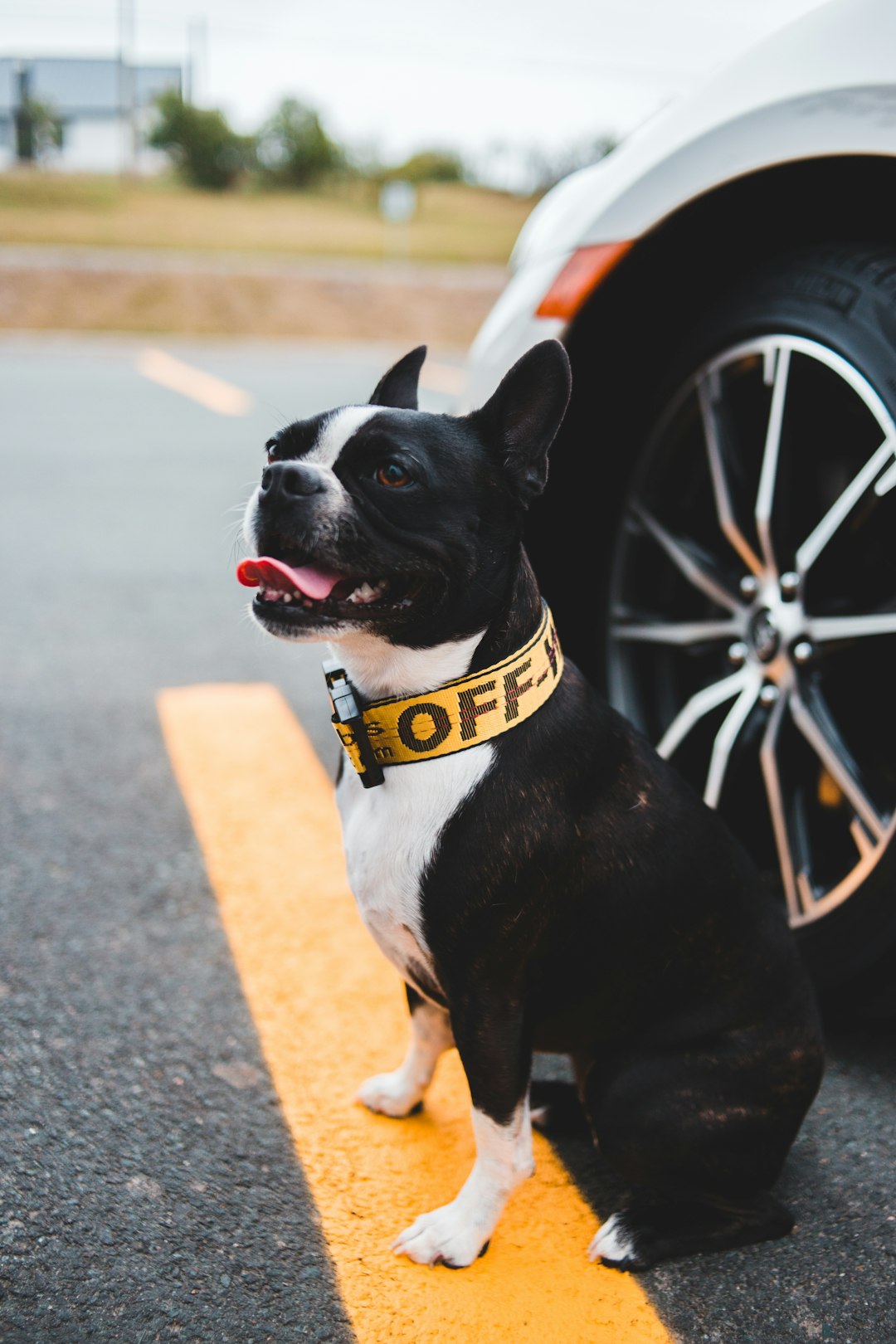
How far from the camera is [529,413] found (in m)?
1.73

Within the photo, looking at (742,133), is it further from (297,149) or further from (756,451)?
(297,149)

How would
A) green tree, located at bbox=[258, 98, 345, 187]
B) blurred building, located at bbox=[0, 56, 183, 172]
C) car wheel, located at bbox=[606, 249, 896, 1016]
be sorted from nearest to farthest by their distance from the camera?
1. car wheel, located at bbox=[606, 249, 896, 1016]
2. blurred building, located at bbox=[0, 56, 183, 172]
3. green tree, located at bbox=[258, 98, 345, 187]

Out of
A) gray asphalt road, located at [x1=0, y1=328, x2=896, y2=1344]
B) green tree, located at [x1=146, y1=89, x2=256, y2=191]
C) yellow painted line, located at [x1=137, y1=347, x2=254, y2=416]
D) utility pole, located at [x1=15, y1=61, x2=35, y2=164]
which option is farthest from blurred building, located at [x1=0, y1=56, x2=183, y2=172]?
Result: gray asphalt road, located at [x1=0, y1=328, x2=896, y2=1344]

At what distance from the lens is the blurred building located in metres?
39.2

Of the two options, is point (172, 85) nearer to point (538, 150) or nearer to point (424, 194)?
point (424, 194)

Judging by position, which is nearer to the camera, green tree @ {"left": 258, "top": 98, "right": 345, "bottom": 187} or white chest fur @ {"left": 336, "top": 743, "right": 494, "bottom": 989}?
white chest fur @ {"left": 336, "top": 743, "right": 494, "bottom": 989}

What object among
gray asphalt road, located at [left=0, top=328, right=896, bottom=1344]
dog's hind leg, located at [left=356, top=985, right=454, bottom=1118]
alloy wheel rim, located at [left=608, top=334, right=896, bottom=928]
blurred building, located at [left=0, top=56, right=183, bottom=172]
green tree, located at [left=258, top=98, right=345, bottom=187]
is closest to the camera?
gray asphalt road, located at [left=0, top=328, right=896, bottom=1344]

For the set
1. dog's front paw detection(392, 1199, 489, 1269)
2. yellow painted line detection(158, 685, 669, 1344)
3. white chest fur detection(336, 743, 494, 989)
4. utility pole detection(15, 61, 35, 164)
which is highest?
white chest fur detection(336, 743, 494, 989)

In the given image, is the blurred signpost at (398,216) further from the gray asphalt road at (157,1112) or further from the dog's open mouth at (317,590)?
the dog's open mouth at (317,590)

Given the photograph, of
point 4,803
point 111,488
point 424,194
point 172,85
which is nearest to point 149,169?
point 172,85

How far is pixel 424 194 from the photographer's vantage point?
49.8m

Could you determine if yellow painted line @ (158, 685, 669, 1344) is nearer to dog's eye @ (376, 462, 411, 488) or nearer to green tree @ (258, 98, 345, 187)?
dog's eye @ (376, 462, 411, 488)

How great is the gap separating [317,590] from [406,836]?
39 cm

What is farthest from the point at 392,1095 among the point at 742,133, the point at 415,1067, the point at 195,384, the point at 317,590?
the point at 195,384
